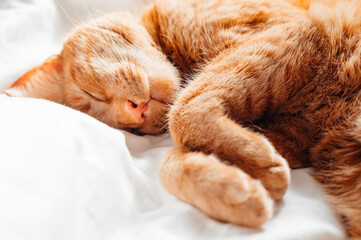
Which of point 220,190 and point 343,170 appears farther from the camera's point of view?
point 343,170

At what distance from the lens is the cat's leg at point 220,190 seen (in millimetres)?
766

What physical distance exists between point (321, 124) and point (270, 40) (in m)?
0.33

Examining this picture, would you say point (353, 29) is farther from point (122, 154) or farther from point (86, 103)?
point (86, 103)

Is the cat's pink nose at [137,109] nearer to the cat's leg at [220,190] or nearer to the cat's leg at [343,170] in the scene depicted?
the cat's leg at [220,190]

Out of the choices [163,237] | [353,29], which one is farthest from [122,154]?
[353,29]

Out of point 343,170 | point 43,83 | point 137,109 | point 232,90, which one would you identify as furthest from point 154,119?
point 343,170

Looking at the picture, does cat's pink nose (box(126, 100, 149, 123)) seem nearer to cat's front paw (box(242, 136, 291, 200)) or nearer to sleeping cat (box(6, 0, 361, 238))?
sleeping cat (box(6, 0, 361, 238))

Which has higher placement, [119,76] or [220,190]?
[119,76]

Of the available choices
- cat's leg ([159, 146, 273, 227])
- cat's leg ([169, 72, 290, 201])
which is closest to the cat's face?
cat's leg ([169, 72, 290, 201])

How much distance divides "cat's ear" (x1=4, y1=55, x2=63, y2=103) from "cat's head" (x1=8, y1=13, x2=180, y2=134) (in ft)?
0.14

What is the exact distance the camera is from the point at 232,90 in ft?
3.39

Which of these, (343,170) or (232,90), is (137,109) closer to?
(232,90)

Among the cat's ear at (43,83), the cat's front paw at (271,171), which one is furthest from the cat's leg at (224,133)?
the cat's ear at (43,83)

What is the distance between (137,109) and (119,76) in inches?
5.5
